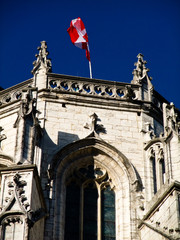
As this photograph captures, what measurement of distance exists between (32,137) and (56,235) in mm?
2647

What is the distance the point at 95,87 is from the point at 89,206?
430 cm

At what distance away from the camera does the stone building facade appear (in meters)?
20.4

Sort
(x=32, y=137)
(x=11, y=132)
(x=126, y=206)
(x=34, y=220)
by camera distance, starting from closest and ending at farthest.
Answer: (x=34, y=220), (x=32, y=137), (x=126, y=206), (x=11, y=132)

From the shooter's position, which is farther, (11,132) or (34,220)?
(11,132)

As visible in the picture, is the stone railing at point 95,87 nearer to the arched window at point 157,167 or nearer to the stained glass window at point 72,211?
the arched window at point 157,167

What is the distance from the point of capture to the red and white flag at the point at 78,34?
29.0m

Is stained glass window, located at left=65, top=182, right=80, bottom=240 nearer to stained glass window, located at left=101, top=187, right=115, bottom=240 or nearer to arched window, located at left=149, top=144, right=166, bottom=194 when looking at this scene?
stained glass window, located at left=101, top=187, right=115, bottom=240

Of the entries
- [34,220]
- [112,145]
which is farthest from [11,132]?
[34,220]

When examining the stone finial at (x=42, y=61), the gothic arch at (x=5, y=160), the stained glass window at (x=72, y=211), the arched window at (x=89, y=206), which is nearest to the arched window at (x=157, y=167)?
the arched window at (x=89, y=206)

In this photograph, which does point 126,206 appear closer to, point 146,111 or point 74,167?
point 74,167

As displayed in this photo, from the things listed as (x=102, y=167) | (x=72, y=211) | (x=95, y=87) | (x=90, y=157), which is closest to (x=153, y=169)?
(x=102, y=167)

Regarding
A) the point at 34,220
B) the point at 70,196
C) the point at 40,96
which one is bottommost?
the point at 34,220

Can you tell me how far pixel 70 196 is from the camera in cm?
2305

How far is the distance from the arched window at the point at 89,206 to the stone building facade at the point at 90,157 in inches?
1.1
